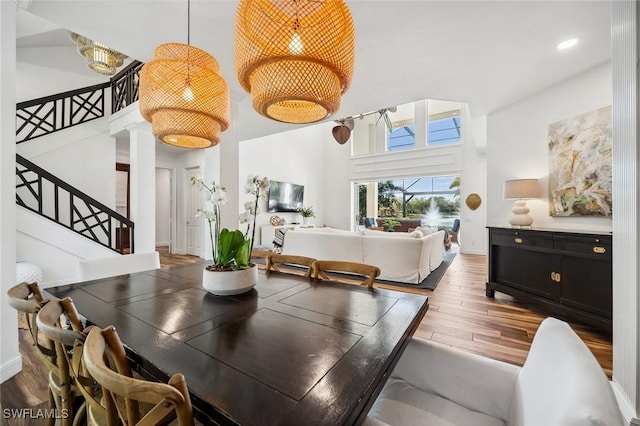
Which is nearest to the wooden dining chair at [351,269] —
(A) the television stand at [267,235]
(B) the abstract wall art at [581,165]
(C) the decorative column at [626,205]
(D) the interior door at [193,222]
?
(C) the decorative column at [626,205]

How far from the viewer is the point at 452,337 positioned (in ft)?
7.77

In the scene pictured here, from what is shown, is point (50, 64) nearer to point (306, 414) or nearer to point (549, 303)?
point (306, 414)

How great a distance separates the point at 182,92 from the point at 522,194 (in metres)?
3.68

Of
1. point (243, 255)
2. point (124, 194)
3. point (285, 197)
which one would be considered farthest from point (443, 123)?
point (124, 194)

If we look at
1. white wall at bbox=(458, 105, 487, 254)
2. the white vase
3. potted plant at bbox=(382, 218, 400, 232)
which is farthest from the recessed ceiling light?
potted plant at bbox=(382, 218, 400, 232)

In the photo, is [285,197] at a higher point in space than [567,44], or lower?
lower

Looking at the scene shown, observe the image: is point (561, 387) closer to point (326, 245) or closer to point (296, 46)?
point (296, 46)

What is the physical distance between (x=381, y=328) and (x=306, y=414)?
1.69ft

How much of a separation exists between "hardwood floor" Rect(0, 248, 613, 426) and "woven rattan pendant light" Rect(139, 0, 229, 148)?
123 centimetres

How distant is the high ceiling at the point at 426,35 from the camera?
6.31 ft

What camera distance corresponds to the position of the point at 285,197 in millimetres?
7848

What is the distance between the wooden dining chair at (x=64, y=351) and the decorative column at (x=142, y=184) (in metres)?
3.60

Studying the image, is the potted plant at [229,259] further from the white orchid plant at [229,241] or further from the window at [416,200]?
the window at [416,200]

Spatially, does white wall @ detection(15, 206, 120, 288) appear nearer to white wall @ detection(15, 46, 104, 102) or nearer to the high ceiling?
white wall @ detection(15, 46, 104, 102)
